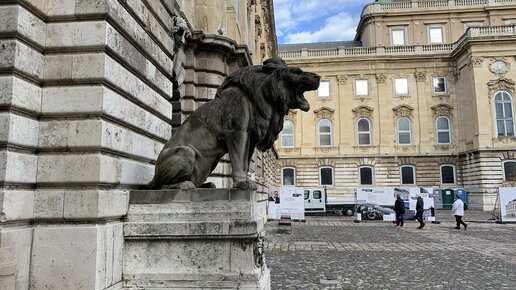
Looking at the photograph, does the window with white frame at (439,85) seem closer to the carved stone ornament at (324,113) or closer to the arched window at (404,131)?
the arched window at (404,131)

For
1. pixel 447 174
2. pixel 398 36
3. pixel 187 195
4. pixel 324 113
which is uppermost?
pixel 398 36

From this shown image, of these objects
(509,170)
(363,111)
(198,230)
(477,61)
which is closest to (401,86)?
(363,111)

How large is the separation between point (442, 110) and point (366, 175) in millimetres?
10242

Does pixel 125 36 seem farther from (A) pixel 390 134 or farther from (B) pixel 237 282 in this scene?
(A) pixel 390 134

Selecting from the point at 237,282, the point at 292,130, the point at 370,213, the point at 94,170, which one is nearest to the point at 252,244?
the point at 237,282

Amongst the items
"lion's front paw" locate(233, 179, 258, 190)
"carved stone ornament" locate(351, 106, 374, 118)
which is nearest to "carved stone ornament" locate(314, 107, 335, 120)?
"carved stone ornament" locate(351, 106, 374, 118)

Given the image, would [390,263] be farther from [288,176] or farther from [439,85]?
[439,85]

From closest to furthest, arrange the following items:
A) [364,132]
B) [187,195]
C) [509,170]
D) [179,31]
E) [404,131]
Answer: [187,195] < [179,31] < [509,170] < [404,131] < [364,132]

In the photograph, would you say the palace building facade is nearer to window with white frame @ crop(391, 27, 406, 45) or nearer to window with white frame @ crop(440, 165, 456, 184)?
window with white frame @ crop(440, 165, 456, 184)

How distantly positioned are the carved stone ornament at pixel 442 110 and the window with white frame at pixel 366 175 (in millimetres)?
8893

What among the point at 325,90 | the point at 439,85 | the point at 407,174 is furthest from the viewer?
the point at 325,90

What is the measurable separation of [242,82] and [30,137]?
2391 mm

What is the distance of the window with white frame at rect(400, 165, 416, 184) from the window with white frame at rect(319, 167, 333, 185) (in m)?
7.03

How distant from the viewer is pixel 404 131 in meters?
43.8
